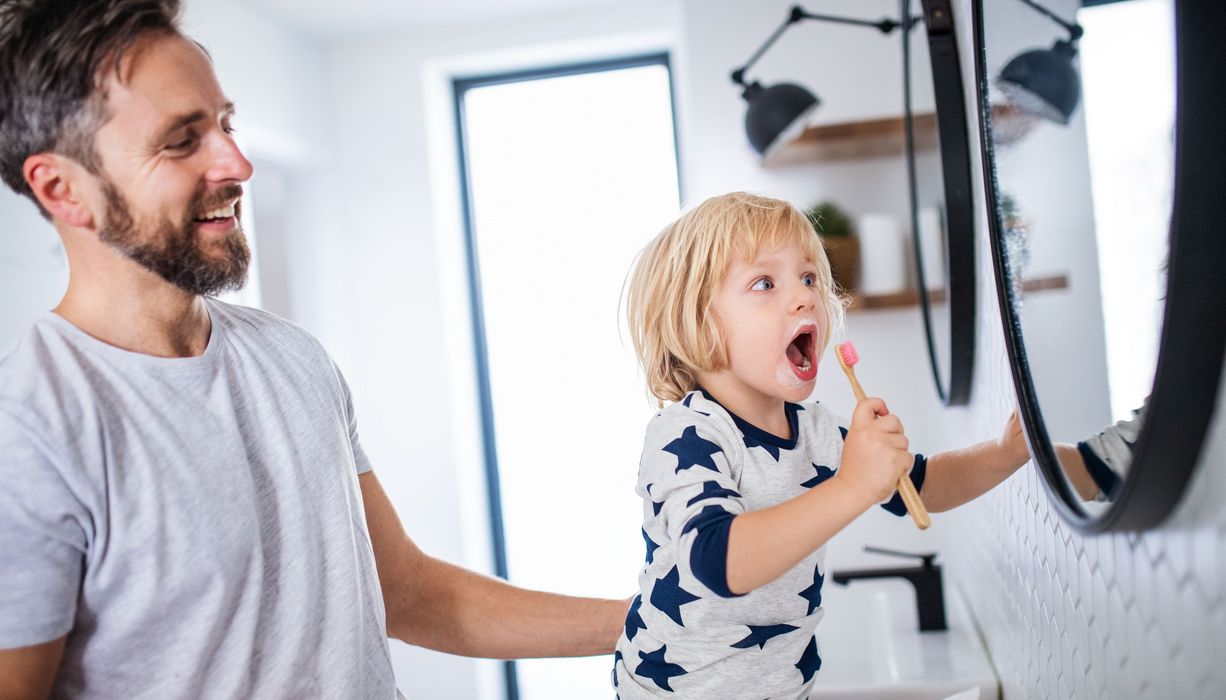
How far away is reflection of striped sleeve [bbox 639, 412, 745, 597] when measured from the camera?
696 millimetres

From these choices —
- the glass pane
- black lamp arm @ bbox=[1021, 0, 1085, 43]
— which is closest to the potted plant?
the glass pane

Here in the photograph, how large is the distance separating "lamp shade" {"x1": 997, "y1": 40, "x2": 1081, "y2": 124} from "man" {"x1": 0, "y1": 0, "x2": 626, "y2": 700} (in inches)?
28.8

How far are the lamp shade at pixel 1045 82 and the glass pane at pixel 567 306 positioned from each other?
8.50ft

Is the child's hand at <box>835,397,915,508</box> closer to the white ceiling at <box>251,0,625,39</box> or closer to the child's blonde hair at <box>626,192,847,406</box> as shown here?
the child's blonde hair at <box>626,192,847,406</box>

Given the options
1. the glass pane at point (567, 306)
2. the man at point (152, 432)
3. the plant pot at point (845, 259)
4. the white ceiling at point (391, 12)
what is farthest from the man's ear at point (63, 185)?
the glass pane at point (567, 306)

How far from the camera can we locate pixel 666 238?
0.98 metres

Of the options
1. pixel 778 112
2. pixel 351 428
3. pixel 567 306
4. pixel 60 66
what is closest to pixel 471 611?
pixel 351 428

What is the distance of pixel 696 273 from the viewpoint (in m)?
0.91

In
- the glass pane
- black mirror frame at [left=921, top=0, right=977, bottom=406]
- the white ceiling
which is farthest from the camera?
the glass pane

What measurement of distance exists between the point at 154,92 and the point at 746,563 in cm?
71

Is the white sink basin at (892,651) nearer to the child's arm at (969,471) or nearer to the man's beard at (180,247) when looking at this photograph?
the child's arm at (969,471)

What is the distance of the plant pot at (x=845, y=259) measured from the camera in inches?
85.5

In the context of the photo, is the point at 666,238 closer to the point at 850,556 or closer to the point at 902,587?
the point at 902,587

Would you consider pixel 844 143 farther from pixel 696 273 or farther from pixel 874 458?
pixel 874 458
